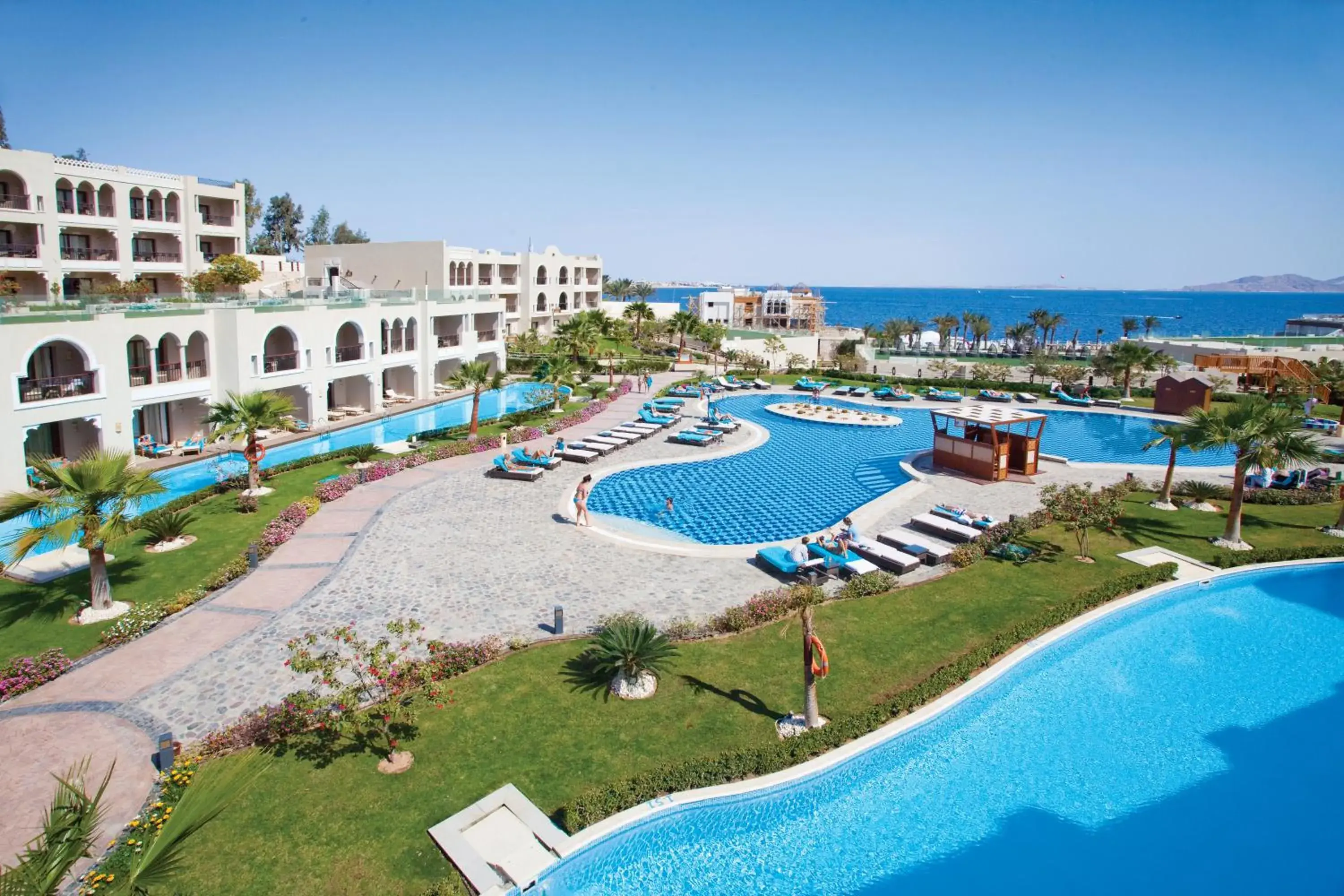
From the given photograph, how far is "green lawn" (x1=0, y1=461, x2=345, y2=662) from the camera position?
1427 centimetres

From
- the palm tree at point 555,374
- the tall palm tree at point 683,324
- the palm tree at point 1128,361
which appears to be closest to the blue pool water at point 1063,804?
the palm tree at point 555,374

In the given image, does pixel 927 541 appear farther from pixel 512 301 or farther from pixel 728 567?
pixel 512 301

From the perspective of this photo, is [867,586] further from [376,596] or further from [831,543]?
[376,596]

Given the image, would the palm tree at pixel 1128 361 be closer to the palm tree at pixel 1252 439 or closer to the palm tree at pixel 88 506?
the palm tree at pixel 1252 439

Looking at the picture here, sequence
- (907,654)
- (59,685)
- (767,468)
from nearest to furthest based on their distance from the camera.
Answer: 1. (59,685)
2. (907,654)
3. (767,468)

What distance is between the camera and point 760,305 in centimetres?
9356

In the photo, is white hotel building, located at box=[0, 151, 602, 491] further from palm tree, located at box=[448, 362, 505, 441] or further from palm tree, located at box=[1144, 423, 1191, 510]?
palm tree, located at box=[1144, 423, 1191, 510]

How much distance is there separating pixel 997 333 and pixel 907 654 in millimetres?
155932

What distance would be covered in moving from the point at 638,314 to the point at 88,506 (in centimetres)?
5501

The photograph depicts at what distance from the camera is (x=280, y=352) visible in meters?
35.5

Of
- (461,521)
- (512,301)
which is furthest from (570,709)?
(512,301)

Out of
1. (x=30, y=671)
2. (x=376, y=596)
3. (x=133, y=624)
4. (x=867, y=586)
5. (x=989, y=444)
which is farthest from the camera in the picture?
(x=989, y=444)

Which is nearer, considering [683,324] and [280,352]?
[280,352]

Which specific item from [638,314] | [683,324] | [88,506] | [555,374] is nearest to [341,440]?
[555,374]
